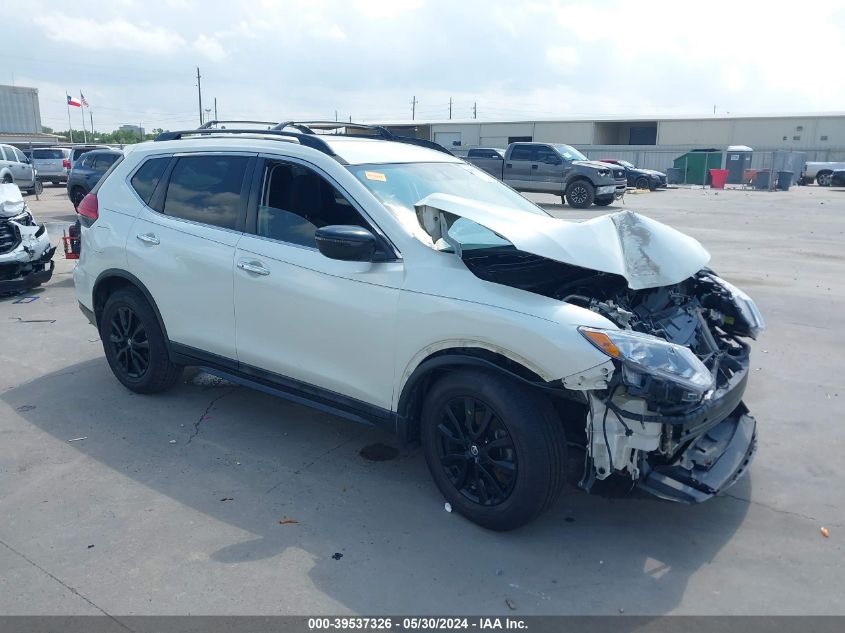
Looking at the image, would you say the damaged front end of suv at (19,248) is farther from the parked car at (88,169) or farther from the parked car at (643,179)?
the parked car at (643,179)

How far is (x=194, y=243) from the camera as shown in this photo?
4.71m

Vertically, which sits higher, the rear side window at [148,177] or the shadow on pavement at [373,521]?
the rear side window at [148,177]

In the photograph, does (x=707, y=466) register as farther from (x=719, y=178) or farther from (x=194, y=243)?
(x=719, y=178)

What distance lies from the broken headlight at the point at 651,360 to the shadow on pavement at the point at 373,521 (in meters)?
0.82

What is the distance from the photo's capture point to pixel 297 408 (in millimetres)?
5254

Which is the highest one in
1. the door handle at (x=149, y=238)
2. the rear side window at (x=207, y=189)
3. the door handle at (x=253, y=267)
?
the rear side window at (x=207, y=189)

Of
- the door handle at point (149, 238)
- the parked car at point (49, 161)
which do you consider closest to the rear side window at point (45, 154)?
the parked car at point (49, 161)

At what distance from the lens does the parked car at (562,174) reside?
2225 cm

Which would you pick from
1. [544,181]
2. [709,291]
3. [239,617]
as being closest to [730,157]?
[544,181]

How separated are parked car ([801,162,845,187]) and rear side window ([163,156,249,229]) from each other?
4060 cm

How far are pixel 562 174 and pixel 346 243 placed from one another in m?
20.1

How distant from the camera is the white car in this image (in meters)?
3.25

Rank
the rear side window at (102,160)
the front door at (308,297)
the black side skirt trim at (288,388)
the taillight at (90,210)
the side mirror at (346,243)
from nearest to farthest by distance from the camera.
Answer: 1. the side mirror at (346,243)
2. the front door at (308,297)
3. the black side skirt trim at (288,388)
4. the taillight at (90,210)
5. the rear side window at (102,160)

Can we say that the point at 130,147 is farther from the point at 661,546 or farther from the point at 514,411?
the point at 661,546
